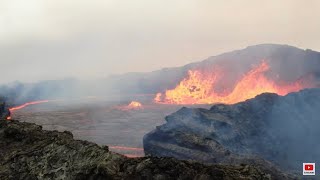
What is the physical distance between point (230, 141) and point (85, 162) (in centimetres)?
4907

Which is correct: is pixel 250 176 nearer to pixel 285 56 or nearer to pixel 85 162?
pixel 85 162

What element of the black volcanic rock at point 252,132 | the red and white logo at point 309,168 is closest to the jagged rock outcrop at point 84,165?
the black volcanic rock at point 252,132

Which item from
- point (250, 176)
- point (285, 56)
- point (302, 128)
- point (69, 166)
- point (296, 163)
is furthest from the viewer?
point (285, 56)

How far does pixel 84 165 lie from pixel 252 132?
5510 cm

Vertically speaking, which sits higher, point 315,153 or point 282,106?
point 282,106

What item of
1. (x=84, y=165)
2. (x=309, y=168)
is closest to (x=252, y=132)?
(x=309, y=168)

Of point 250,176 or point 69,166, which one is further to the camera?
point 69,166

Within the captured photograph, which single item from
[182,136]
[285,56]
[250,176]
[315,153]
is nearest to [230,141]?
[182,136]

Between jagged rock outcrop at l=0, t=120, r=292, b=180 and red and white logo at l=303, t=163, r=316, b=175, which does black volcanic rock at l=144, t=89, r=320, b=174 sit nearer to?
red and white logo at l=303, t=163, r=316, b=175

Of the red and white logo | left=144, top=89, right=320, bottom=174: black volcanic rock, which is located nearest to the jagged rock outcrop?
left=144, top=89, right=320, bottom=174: black volcanic rock

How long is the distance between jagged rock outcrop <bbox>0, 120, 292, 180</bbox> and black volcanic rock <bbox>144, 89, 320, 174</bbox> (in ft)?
119

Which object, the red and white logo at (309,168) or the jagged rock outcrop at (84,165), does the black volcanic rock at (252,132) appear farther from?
the jagged rock outcrop at (84,165)

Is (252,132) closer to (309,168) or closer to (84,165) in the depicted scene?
(309,168)

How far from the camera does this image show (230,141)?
64688mm
